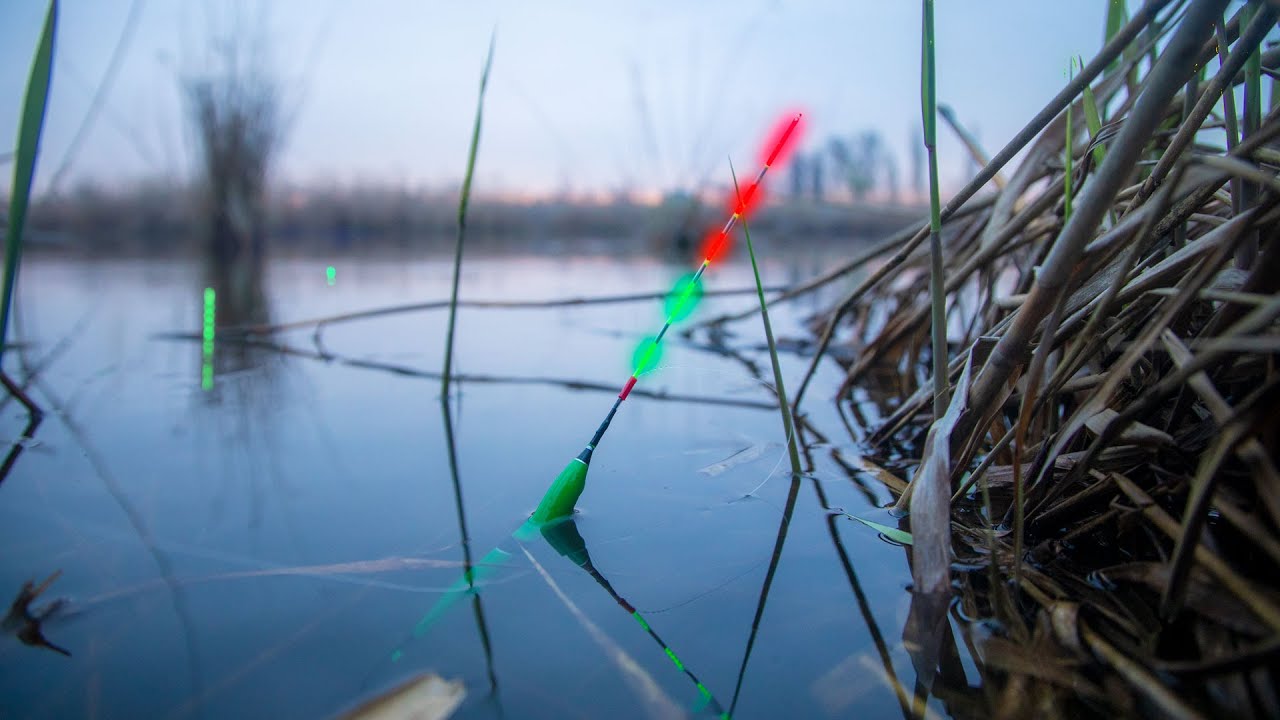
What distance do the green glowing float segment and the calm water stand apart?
3 cm

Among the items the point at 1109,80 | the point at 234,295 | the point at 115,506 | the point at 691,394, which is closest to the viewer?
the point at 115,506

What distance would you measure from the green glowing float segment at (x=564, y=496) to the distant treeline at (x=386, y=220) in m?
4.56

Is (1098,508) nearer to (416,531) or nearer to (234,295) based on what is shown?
(416,531)

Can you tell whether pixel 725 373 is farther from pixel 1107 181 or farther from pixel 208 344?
pixel 208 344

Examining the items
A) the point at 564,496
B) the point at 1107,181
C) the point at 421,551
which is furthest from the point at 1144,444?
the point at 421,551

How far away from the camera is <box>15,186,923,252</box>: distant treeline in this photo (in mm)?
5906

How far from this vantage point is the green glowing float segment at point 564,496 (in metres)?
0.72

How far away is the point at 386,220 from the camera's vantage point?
27.1ft

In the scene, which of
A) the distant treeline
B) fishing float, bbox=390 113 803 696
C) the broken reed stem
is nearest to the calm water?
fishing float, bbox=390 113 803 696

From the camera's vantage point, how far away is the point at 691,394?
1304mm

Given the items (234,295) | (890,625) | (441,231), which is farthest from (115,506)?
(441,231)

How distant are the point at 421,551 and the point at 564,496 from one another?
0.14 m

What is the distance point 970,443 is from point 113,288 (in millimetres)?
3218

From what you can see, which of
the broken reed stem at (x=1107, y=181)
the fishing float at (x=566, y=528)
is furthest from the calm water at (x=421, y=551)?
the broken reed stem at (x=1107, y=181)
